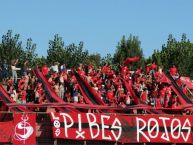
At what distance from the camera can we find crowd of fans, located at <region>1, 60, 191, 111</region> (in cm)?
2395

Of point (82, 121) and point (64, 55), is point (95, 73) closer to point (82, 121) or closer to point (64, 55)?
point (82, 121)

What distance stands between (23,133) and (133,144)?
434 cm

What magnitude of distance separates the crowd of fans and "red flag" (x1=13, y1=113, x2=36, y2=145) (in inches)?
76.3

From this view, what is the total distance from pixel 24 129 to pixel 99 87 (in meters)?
5.19

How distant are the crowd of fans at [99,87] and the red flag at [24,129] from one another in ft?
6.36

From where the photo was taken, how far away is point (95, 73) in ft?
87.0

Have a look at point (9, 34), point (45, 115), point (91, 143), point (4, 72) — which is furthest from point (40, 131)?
point (9, 34)

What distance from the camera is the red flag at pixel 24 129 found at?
21.4m

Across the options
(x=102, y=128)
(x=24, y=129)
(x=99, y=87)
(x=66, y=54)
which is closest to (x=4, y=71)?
(x=99, y=87)

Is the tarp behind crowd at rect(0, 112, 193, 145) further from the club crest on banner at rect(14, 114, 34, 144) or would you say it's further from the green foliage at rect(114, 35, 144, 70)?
the green foliage at rect(114, 35, 144, 70)

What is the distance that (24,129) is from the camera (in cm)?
2144

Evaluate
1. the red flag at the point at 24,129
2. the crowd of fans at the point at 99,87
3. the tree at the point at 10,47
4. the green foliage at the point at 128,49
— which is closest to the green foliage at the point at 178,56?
the green foliage at the point at 128,49

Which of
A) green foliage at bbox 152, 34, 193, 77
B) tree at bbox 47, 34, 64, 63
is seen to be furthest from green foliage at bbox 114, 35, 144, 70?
tree at bbox 47, 34, 64, 63

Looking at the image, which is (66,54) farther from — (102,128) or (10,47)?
(102,128)
